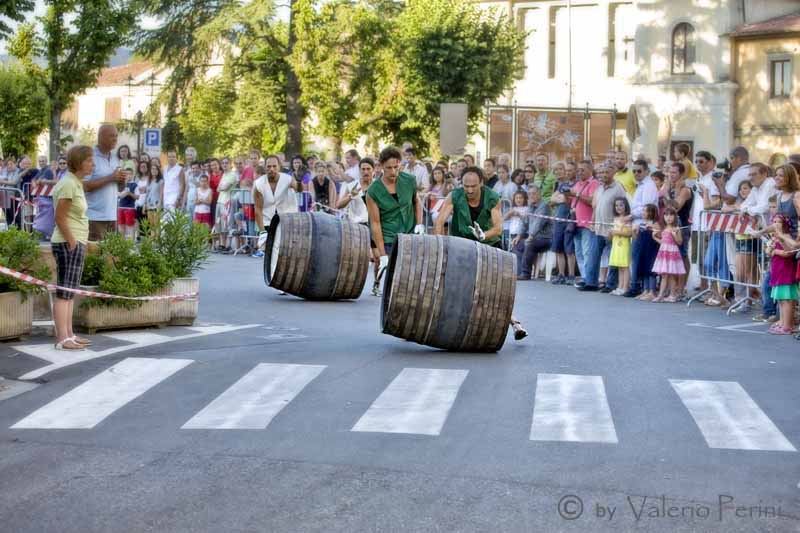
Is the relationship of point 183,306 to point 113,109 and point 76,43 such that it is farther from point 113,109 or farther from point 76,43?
point 113,109

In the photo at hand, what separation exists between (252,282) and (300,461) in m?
12.8

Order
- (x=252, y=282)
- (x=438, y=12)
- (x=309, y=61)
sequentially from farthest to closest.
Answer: (x=438, y=12), (x=309, y=61), (x=252, y=282)

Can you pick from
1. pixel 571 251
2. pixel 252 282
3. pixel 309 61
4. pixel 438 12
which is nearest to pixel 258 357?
pixel 252 282

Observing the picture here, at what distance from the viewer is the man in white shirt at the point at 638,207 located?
64.1 feet

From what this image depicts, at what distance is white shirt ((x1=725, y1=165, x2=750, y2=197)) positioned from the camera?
61.0 feet

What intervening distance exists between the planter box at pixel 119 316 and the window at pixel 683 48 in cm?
4757

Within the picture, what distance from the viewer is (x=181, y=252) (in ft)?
47.4

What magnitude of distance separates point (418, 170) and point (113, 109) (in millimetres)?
83072

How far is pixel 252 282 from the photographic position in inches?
807

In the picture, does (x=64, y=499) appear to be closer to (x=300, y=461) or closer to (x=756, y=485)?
(x=300, y=461)

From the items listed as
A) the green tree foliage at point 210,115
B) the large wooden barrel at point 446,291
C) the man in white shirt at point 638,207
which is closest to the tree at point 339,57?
the green tree foliage at point 210,115

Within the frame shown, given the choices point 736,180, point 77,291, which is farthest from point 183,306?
point 736,180

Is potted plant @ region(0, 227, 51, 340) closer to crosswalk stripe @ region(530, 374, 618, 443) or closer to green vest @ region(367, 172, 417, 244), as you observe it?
green vest @ region(367, 172, 417, 244)

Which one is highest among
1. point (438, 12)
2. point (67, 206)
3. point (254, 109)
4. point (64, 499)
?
point (438, 12)
